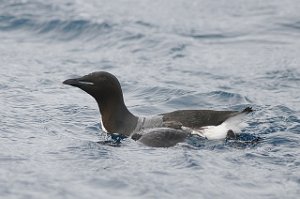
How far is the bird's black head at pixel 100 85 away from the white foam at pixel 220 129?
130 centimetres

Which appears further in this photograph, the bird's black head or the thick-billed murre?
the bird's black head

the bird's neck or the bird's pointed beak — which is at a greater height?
the bird's pointed beak

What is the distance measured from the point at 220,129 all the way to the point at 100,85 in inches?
66.9

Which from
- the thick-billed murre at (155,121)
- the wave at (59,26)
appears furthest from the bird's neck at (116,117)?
the wave at (59,26)

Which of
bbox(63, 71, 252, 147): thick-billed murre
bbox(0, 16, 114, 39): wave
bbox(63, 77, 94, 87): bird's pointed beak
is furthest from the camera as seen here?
bbox(0, 16, 114, 39): wave

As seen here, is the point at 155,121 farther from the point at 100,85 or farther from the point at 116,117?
the point at 100,85

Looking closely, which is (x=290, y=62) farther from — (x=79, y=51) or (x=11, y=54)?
(x=11, y=54)

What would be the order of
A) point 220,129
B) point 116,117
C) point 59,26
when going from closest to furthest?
point 220,129
point 116,117
point 59,26

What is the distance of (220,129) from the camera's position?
451 inches

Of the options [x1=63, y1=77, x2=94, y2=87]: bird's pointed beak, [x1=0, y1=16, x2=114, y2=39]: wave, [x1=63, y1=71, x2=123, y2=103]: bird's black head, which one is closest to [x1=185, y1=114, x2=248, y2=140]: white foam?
[x1=63, y1=71, x2=123, y2=103]: bird's black head

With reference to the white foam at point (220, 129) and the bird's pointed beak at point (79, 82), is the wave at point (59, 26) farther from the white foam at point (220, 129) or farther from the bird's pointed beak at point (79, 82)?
the white foam at point (220, 129)

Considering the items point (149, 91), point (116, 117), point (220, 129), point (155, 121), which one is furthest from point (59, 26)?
point (220, 129)

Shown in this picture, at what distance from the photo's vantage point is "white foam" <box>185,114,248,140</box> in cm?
1136

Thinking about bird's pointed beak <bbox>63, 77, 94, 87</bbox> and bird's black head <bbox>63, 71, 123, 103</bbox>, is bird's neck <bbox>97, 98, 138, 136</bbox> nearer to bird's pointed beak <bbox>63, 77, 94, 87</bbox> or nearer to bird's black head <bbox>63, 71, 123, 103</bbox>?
bird's black head <bbox>63, 71, 123, 103</bbox>
